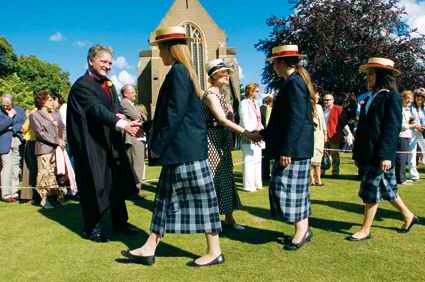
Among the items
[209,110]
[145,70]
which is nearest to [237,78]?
[145,70]

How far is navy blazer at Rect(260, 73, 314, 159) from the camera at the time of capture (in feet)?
14.3

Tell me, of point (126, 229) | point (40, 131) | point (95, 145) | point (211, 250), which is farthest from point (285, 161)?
point (40, 131)

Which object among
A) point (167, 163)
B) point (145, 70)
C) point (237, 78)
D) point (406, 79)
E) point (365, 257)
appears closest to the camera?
point (167, 163)

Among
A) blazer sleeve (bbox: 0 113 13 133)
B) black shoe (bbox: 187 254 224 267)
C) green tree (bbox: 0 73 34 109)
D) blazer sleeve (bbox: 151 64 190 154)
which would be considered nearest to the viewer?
blazer sleeve (bbox: 151 64 190 154)

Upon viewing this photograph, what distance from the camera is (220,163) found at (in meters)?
5.30

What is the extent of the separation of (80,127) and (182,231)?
1.97m

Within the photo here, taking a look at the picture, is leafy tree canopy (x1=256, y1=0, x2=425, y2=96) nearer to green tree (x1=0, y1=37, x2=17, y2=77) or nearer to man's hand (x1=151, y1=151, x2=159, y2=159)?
man's hand (x1=151, y1=151, x2=159, y2=159)

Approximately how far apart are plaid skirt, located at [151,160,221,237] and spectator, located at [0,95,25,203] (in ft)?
18.1

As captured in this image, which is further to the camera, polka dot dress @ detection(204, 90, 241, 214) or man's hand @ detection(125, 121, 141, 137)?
polka dot dress @ detection(204, 90, 241, 214)

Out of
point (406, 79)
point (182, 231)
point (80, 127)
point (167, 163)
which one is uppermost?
point (406, 79)

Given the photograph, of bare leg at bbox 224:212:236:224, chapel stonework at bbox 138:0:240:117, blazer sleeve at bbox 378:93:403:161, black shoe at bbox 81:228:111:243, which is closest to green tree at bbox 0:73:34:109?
chapel stonework at bbox 138:0:240:117

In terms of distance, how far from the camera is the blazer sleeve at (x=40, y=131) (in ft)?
23.9

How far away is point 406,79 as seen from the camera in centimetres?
2405

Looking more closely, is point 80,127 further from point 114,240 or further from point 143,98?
point 143,98
